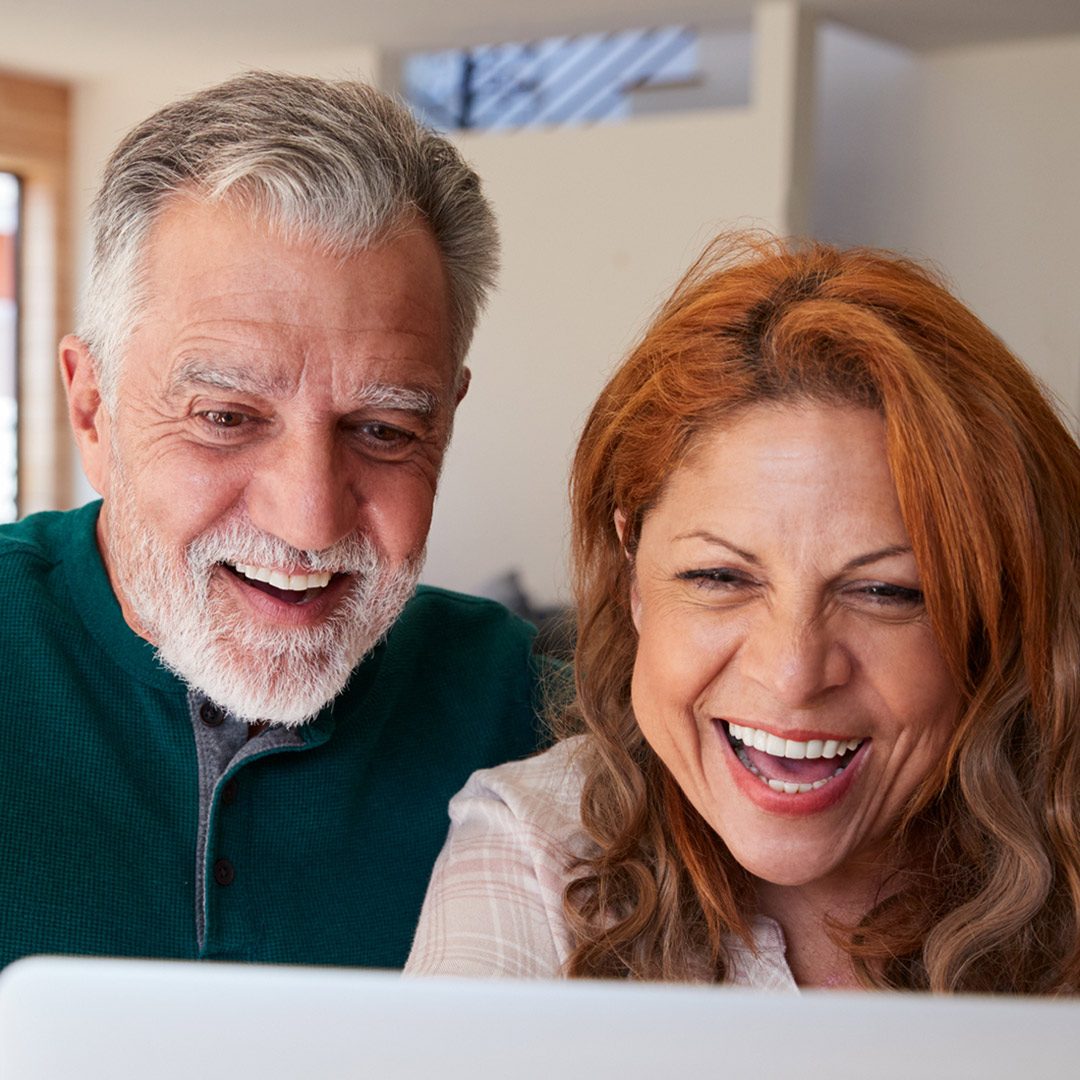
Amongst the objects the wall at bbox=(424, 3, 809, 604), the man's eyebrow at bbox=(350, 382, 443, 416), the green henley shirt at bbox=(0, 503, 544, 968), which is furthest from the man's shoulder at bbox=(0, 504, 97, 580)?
the wall at bbox=(424, 3, 809, 604)

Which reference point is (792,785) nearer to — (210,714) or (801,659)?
(801,659)

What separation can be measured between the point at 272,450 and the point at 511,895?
1.96 feet

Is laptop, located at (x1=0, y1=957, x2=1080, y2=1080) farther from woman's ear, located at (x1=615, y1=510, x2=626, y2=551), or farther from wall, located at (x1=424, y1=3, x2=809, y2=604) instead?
wall, located at (x1=424, y1=3, x2=809, y2=604)

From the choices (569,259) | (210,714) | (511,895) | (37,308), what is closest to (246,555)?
(210,714)

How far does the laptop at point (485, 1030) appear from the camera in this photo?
1.24 ft

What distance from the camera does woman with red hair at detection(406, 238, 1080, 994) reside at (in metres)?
1.19

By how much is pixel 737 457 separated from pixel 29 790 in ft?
3.09

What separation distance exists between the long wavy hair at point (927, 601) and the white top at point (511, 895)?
0.09 ft

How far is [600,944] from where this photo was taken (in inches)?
52.4

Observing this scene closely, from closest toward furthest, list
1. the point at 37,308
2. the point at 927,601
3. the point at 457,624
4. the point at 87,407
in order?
the point at 927,601 → the point at 87,407 → the point at 457,624 → the point at 37,308

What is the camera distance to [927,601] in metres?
1.17

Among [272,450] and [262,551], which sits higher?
[272,450]

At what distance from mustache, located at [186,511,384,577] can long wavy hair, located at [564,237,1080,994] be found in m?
0.35

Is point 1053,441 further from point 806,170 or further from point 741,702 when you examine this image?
point 806,170
